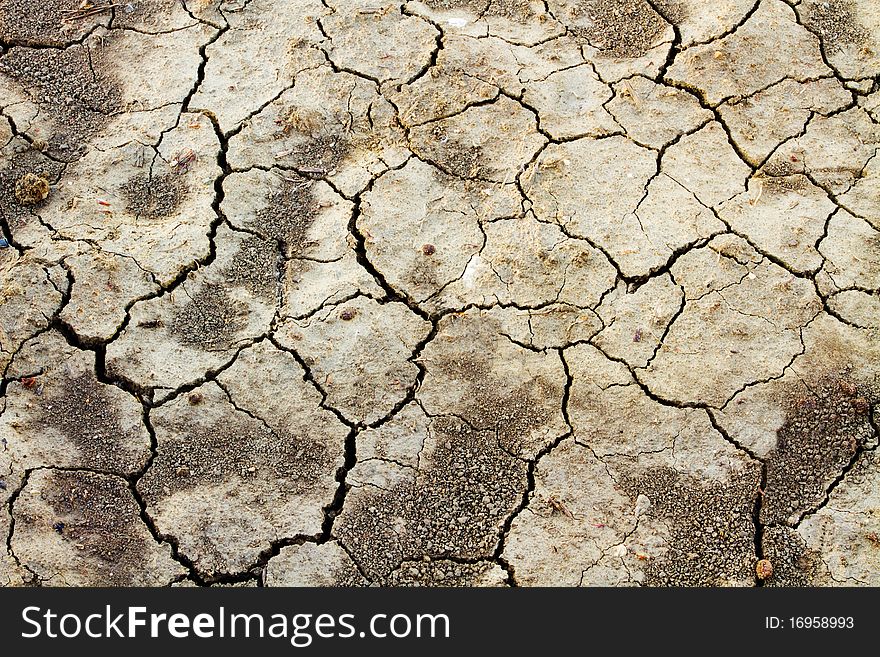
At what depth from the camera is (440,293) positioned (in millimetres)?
3441

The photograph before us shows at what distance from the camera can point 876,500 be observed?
3.08 metres

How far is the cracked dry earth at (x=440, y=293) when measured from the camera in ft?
10.1

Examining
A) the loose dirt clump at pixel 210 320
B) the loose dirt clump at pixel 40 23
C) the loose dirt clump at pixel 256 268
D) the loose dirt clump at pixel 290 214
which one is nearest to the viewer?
the loose dirt clump at pixel 210 320

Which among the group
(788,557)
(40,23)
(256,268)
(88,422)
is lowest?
(788,557)

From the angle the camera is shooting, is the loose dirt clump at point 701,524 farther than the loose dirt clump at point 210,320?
No

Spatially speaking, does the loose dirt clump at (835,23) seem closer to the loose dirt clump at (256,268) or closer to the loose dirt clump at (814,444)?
the loose dirt clump at (814,444)

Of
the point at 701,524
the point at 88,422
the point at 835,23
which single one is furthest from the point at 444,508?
the point at 835,23

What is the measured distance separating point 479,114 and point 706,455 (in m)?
1.85

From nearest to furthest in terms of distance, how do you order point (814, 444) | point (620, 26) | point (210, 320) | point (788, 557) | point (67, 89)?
point (788, 557), point (814, 444), point (210, 320), point (67, 89), point (620, 26)

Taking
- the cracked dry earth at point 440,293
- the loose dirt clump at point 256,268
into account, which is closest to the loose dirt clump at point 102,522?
the cracked dry earth at point 440,293

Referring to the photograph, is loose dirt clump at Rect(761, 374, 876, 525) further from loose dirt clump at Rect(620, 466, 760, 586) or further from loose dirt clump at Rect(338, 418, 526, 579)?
loose dirt clump at Rect(338, 418, 526, 579)

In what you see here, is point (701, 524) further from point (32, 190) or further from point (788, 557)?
point (32, 190)

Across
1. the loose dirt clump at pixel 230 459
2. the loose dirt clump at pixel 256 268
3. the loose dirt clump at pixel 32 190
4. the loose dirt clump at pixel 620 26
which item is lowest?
the loose dirt clump at pixel 230 459

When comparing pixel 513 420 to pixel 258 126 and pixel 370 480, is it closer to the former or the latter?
pixel 370 480
